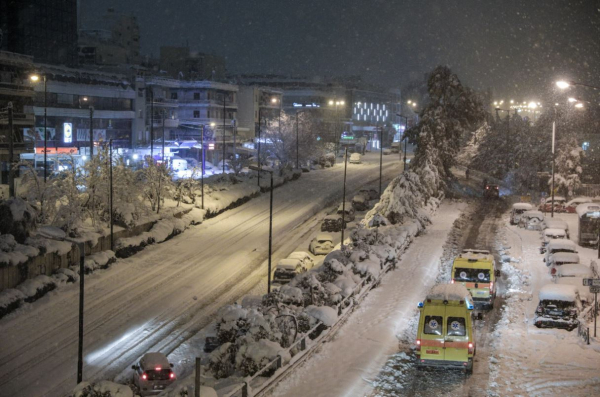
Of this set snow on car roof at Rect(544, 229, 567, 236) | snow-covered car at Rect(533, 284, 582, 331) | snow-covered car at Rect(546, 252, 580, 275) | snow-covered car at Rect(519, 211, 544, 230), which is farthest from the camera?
snow-covered car at Rect(519, 211, 544, 230)

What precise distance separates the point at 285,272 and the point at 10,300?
13.2 m

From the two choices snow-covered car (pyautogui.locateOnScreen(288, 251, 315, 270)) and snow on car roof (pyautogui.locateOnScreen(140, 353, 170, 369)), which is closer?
snow on car roof (pyautogui.locateOnScreen(140, 353, 170, 369))

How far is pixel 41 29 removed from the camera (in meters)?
102

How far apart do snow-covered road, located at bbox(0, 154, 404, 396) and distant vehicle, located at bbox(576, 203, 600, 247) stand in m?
17.5

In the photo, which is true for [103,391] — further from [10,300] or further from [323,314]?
[10,300]

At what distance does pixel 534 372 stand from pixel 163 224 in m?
30.2

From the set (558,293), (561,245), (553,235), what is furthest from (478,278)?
(553,235)

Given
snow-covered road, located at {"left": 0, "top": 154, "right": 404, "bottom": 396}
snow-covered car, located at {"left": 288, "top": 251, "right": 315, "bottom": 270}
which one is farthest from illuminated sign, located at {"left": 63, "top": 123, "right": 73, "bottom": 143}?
snow-covered car, located at {"left": 288, "top": 251, "right": 315, "bottom": 270}

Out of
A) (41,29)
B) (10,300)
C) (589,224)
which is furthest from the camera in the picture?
(41,29)

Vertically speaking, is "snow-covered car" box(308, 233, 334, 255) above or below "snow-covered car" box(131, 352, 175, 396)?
above

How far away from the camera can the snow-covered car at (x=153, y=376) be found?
2191 cm

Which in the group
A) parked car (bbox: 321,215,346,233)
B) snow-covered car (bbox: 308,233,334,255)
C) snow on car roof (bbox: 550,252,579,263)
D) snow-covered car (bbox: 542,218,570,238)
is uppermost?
snow-covered car (bbox: 542,218,570,238)

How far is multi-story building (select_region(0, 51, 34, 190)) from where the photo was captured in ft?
170

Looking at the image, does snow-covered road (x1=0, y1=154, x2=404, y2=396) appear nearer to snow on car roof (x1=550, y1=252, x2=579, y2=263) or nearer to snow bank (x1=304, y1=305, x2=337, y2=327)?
snow bank (x1=304, y1=305, x2=337, y2=327)
